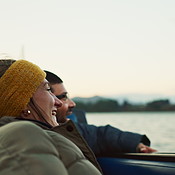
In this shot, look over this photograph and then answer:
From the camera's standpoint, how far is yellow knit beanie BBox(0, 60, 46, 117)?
157 centimetres

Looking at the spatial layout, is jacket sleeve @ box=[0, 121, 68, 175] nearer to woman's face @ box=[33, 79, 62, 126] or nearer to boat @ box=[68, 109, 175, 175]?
woman's face @ box=[33, 79, 62, 126]

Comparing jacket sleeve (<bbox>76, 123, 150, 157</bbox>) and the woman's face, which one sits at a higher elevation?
the woman's face

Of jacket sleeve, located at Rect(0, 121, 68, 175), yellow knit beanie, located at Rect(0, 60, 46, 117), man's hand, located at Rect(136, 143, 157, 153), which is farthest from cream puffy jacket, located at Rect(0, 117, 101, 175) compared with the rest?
man's hand, located at Rect(136, 143, 157, 153)

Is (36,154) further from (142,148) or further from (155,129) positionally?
(155,129)

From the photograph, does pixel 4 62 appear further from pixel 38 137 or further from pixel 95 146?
pixel 95 146

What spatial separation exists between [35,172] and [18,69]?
29.8 inches

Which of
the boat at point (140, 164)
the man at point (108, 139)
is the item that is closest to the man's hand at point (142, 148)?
the man at point (108, 139)

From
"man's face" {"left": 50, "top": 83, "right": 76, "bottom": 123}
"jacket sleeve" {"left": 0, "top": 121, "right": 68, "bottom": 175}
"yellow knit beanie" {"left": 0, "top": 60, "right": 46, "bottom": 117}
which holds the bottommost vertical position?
"man's face" {"left": 50, "top": 83, "right": 76, "bottom": 123}

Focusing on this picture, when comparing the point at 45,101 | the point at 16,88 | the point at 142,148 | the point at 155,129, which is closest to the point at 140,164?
the point at 142,148

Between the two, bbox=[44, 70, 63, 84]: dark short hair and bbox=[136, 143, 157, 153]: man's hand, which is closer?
bbox=[136, 143, 157, 153]: man's hand

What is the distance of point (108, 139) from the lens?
8.39 ft

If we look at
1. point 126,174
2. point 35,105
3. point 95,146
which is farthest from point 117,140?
point 35,105

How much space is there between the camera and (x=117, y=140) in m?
2.54

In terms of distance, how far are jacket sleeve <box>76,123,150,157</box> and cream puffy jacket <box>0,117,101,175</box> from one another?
1.40 m
